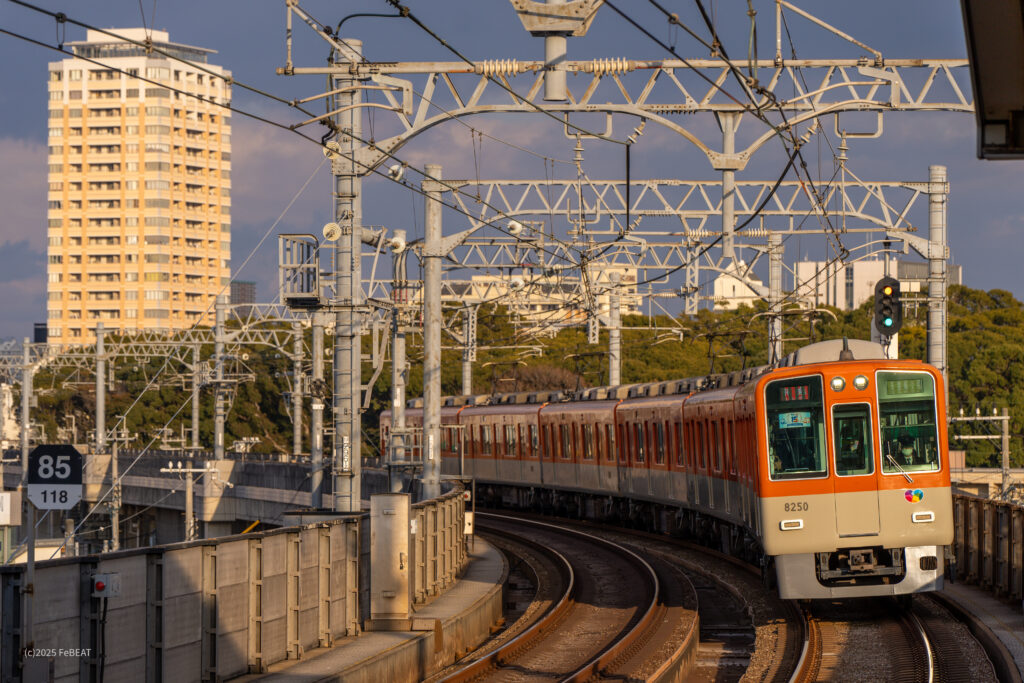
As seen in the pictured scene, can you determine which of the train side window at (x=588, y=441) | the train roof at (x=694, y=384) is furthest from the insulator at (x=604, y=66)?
the train side window at (x=588, y=441)

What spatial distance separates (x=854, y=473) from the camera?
15711mm

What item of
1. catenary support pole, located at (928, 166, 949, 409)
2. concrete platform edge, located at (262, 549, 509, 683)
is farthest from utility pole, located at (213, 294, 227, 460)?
concrete platform edge, located at (262, 549, 509, 683)

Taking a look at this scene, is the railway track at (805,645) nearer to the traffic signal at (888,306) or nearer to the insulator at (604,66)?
the traffic signal at (888,306)

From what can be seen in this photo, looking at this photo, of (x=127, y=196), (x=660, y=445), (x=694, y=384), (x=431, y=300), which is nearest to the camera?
(x=431, y=300)

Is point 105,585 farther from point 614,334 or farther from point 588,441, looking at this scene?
point 614,334

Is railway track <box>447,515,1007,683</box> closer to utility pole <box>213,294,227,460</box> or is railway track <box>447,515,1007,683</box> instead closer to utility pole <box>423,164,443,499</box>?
utility pole <box>423,164,443,499</box>

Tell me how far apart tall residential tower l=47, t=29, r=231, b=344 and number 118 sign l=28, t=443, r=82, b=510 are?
125 m

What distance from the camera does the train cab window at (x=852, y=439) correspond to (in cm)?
1574

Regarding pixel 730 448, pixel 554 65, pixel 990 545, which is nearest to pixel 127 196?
pixel 730 448

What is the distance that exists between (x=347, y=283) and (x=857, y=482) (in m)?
7.11

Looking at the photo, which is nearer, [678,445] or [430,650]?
[430,650]

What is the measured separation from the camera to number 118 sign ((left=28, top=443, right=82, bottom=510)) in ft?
32.9

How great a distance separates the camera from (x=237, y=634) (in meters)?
12.0

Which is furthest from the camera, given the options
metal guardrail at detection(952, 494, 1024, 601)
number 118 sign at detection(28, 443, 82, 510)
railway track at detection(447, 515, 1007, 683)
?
metal guardrail at detection(952, 494, 1024, 601)
